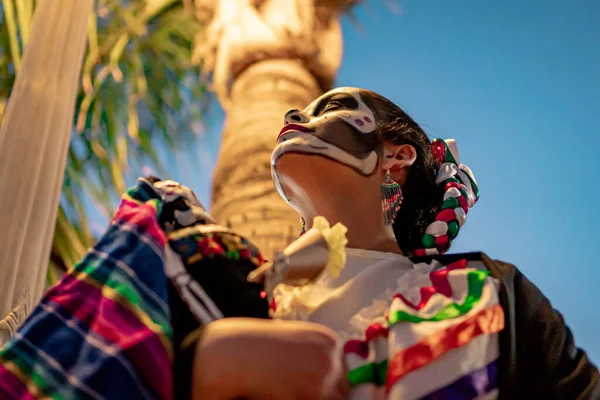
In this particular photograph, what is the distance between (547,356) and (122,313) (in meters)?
0.55

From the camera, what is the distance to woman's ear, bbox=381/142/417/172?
122cm

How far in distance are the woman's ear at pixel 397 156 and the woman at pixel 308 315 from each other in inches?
1.3

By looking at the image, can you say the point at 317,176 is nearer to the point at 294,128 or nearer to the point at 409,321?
the point at 294,128

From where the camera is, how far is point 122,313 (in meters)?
0.82

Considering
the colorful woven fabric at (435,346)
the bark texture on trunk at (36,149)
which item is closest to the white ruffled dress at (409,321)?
the colorful woven fabric at (435,346)

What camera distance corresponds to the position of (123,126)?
3037mm

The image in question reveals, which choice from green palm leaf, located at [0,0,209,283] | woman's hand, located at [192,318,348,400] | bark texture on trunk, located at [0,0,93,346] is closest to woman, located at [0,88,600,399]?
woman's hand, located at [192,318,348,400]

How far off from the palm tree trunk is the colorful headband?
0.48m

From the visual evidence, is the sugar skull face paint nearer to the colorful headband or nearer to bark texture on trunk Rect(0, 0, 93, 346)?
the colorful headband

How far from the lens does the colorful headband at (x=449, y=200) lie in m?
1.18

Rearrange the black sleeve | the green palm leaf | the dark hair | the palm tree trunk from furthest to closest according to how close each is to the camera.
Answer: the green palm leaf → the palm tree trunk → the dark hair → the black sleeve

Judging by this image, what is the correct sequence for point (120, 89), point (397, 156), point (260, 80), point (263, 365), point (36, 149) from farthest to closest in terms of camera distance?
1. point (120, 89)
2. point (260, 80)
3. point (36, 149)
4. point (397, 156)
5. point (263, 365)

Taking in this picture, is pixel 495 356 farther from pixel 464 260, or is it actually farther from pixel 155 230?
pixel 155 230

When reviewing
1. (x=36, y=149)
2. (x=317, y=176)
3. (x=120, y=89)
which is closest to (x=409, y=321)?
(x=317, y=176)
